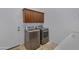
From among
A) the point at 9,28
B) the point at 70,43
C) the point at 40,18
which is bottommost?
the point at 70,43

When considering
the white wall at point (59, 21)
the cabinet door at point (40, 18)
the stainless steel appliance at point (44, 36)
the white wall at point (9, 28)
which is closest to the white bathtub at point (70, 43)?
the white wall at point (59, 21)

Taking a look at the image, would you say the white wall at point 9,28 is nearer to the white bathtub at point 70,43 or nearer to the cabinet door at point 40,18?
the cabinet door at point 40,18

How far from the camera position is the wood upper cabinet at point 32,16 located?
51.0 inches

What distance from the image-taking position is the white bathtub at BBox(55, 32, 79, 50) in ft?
4.22

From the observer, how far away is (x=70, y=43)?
129 cm

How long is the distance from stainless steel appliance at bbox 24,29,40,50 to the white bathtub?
0.86 ft

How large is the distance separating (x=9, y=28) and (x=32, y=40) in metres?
0.32

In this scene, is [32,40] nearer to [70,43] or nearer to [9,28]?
A: [9,28]

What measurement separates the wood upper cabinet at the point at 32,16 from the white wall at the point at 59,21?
76mm

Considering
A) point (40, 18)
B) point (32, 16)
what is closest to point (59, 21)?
point (40, 18)

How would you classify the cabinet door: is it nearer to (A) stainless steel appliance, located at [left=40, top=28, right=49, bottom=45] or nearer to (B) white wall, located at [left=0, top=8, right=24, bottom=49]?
(A) stainless steel appliance, located at [left=40, top=28, right=49, bottom=45]

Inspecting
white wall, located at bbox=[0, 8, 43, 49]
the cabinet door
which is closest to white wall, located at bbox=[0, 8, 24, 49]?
white wall, located at bbox=[0, 8, 43, 49]
